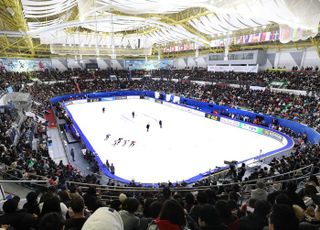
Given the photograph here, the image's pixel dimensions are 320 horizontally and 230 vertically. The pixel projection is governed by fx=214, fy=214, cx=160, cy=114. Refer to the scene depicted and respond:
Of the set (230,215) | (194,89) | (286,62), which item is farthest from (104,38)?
→ (230,215)

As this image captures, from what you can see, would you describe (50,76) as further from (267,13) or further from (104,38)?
(267,13)

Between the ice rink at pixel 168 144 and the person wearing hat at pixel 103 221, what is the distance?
10112 millimetres

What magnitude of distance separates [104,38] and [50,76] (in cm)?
1271

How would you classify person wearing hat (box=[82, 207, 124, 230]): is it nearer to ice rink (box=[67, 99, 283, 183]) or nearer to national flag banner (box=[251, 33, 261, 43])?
ice rink (box=[67, 99, 283, 183])

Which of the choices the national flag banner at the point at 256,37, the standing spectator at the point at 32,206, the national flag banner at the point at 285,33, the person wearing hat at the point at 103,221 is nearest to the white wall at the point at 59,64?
the national flag banner at the point at 256,37

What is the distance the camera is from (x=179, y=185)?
948 centimetres

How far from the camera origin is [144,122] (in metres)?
24.0

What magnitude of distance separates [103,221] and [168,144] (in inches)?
607

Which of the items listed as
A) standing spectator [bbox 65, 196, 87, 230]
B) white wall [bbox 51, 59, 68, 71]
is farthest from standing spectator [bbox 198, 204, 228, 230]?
white wall [bbox 51, 59, 68, 71]

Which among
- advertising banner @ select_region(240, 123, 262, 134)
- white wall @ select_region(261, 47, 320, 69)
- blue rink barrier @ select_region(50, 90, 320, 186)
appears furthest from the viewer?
white wall @ select_region(261, 47, 320, 69)

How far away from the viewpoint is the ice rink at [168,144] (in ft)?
42.8

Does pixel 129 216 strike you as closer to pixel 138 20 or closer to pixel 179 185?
pixel 179 185

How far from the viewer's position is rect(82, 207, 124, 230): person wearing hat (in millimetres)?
1781

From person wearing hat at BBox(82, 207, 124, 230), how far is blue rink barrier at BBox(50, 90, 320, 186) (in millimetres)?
9142
